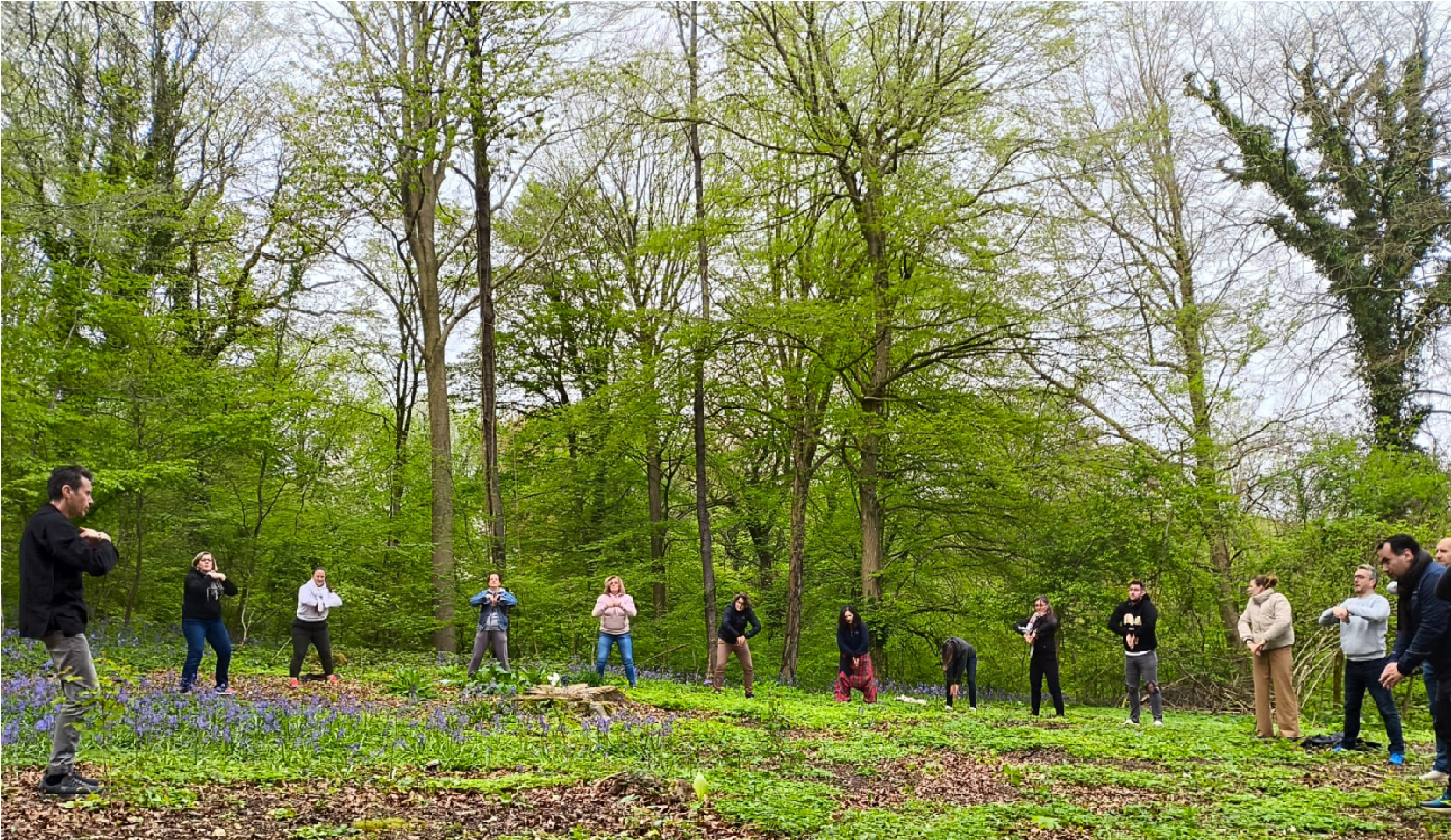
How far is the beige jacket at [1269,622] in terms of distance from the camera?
31.2ft

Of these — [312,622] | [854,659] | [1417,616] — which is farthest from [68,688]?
[854,659]

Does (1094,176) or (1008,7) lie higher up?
(1008,7)

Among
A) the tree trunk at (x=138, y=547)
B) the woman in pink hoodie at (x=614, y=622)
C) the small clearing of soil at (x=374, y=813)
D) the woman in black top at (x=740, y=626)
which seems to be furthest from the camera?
the tree trunk at (x=138, y=547)

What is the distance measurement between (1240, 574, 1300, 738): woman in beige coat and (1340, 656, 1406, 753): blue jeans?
0.64 m

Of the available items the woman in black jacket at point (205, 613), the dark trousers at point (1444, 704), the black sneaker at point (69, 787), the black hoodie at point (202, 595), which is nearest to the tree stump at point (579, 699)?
the woman in black jacket at point (205, 613)

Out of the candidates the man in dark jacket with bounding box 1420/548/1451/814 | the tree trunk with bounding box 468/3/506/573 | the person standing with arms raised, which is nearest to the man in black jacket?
the person standing with arms raised

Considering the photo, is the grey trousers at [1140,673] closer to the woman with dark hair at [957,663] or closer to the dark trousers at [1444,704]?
the woman with dark hair at [957,663]

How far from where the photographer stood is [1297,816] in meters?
5.80

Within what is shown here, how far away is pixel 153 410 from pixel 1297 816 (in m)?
16.4

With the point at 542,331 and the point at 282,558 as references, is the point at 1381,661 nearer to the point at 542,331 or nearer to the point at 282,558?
the point at 282,558

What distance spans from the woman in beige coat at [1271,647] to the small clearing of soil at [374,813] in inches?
276

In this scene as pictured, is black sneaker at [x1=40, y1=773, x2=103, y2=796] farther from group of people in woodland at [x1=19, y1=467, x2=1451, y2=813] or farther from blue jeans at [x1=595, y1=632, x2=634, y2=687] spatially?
blue jeans at [x1=595, y1=632, x2=634, y2=687]

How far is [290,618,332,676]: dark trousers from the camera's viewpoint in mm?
11859

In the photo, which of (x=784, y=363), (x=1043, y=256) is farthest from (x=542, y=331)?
(x=1043, y=256)
